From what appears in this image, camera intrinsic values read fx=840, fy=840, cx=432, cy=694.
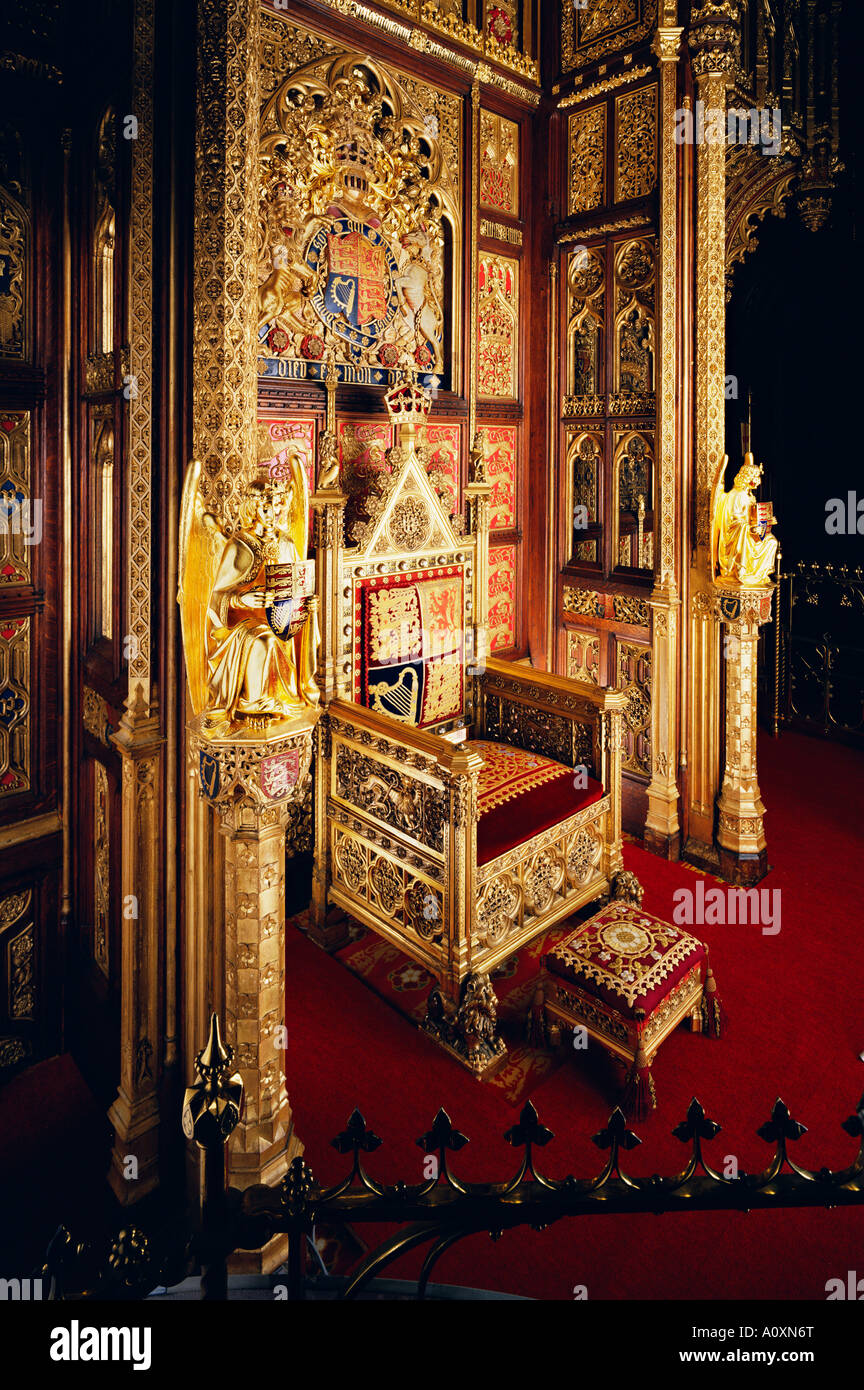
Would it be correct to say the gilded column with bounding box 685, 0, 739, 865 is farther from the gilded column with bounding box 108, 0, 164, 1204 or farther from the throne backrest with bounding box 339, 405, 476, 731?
the gilded column with bounding box 108, 0, 164, 1204

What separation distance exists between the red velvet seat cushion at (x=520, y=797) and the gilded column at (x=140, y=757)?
143 cm

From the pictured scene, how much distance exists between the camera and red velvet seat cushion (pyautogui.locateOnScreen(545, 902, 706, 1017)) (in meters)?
3.20

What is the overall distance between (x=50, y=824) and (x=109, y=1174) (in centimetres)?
136

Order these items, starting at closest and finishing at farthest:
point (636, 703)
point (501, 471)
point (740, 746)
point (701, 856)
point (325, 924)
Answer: point (325, 924) < point (740, 746) < point (701, 856) < point (636, 703) < point (501, 471)

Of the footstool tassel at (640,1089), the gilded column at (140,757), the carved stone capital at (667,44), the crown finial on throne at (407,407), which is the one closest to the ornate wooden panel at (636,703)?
the crown finial on throne at (407,407)

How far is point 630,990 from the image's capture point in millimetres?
3184

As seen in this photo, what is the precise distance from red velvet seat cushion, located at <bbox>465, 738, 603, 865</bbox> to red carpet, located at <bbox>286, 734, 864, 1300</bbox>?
2.66ft

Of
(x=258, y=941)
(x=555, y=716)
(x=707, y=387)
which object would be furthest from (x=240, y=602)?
(x=707, y=387)

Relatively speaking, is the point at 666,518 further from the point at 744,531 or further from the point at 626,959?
the point at 626,959

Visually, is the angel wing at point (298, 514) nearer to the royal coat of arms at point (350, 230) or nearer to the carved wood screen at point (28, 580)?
the carved wood screen at point (28, 580)

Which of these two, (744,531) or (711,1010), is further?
(744,531)

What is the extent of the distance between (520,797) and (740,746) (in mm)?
1725

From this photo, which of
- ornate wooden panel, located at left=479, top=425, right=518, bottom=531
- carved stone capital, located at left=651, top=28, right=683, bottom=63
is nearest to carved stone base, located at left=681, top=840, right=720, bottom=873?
ornate wooden panel, located at left=479, top=425, right=518, bottom=531

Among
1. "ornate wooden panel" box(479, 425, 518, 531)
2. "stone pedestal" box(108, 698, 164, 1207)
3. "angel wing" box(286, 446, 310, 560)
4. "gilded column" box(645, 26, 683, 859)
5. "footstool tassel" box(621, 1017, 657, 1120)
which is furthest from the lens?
"ornate wooden panel" box(479, 425, 518, 531)
